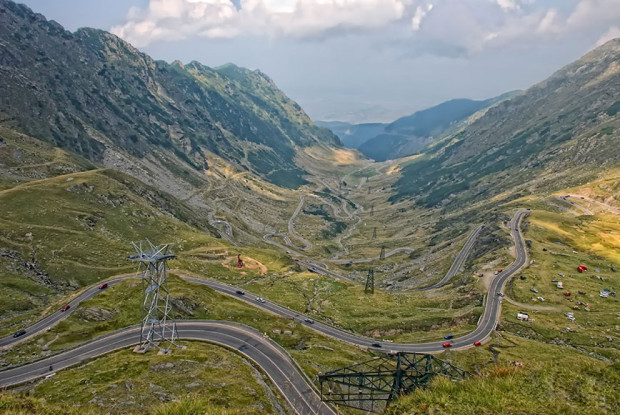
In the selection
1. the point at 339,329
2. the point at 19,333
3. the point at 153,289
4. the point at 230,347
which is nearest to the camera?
the point at 153,289

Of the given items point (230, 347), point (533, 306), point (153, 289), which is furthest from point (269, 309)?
point (533, 306)

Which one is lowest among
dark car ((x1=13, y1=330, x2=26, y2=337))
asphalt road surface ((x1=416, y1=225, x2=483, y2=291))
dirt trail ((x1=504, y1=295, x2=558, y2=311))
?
dirt trail ((x1=504, y1=295, x2=558, y2=311))

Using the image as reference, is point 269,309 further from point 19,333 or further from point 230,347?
point 19,333

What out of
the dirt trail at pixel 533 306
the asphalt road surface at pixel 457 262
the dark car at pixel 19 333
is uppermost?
the dark car at pixel 19 333

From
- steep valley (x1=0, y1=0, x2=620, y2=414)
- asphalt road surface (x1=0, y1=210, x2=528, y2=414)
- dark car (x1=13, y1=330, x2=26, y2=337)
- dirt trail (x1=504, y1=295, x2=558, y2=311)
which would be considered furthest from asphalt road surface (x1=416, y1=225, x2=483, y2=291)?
dark car (x1=13, y1=330, x2=26, y2=337)

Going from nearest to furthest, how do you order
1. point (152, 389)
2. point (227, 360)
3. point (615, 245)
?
point (152, 389) → point (227, 360) → point (615, 245)

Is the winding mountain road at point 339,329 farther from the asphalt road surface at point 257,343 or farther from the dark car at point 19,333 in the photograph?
the dark car at point 19,333

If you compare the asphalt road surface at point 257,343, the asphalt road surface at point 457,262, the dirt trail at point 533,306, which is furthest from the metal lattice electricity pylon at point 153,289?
the asphalt road surface at point 457,262

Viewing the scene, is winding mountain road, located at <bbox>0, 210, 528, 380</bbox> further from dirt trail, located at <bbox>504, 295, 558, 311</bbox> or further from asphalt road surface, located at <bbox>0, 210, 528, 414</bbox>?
dirt trail, located at <bbox>504, 295, 558, 311</bbox>

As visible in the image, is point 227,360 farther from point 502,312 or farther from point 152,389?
point 502,312

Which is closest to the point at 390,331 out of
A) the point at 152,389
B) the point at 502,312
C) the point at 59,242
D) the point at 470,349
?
the point at 470,349

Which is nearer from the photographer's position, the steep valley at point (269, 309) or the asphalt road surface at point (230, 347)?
the steep valley at point (269, 309)
